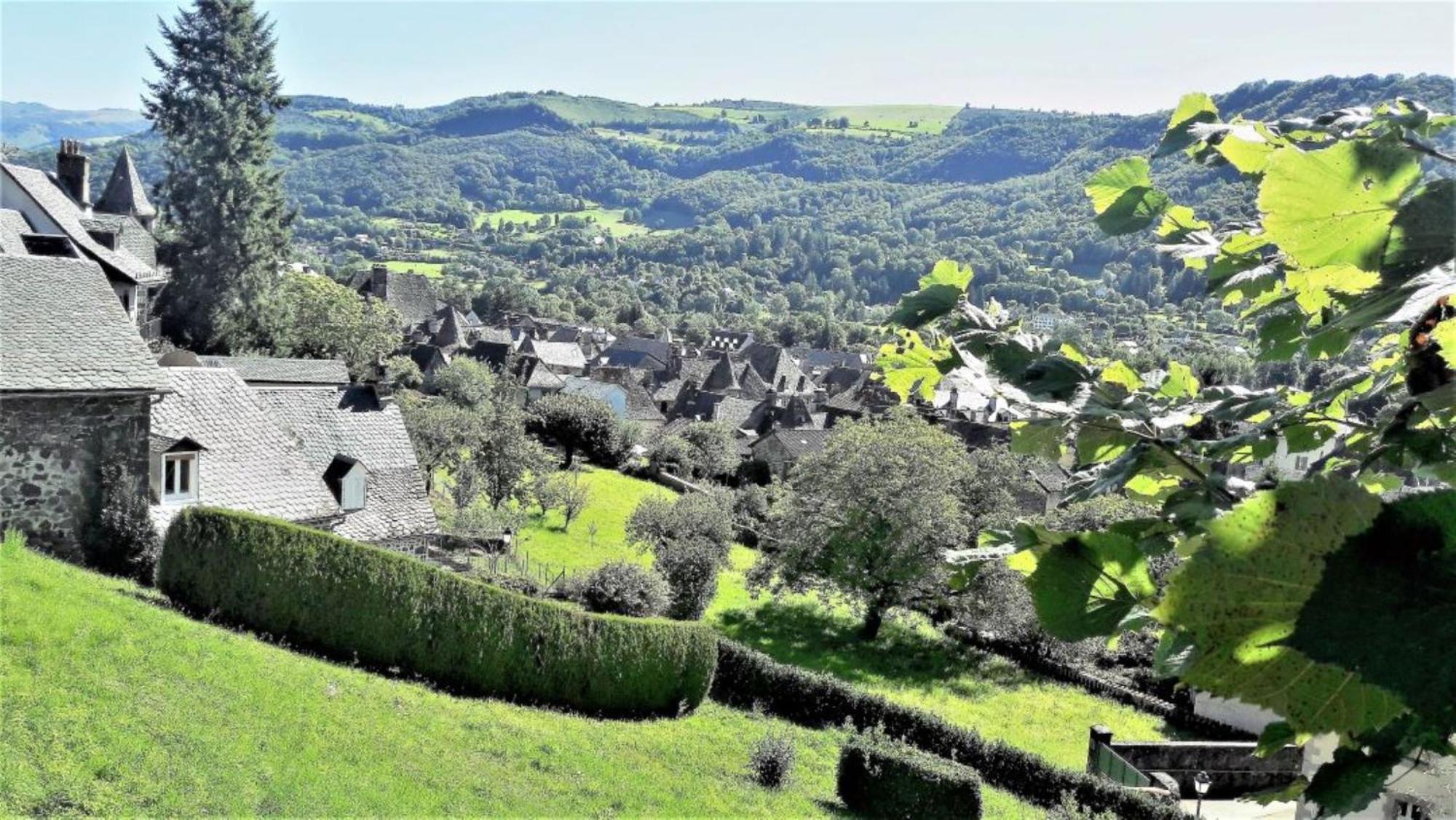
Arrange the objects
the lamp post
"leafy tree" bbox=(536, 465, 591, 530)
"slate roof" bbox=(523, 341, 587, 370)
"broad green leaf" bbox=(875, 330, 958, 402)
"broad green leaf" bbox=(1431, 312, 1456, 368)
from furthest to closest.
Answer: "slate roof" bbox=(523, 341, 587, 370)
"leafy tree" bbox=(536, 465, 591, 530)
the lamp post
"broad green leaf" bbox=(875, 330, 958, 402)
"broad green leaf" bbox=(1431, 312, 1456, 368)

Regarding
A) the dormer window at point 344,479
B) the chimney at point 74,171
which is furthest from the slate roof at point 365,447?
the chimney at point 74,171

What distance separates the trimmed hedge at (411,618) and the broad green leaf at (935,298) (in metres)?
15.1

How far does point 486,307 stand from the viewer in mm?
130750

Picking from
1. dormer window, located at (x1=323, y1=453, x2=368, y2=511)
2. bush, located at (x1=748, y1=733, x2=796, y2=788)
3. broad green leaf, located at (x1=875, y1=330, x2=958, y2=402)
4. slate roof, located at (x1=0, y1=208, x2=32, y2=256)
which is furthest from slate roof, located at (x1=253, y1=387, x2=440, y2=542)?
broad green leaf, located at (x1=875, y1=330, x2=958, y2=402)

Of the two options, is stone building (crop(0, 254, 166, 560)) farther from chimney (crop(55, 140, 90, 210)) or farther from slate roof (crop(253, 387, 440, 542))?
chimney (crop(55, 140, 90, 210))

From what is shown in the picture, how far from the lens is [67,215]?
3322 centimetres

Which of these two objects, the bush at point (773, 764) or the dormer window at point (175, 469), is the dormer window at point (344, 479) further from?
the bush at point (773, 764)

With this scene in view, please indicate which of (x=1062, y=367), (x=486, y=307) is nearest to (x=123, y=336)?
(x=1062, y=367)

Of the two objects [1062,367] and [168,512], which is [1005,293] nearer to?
[168,512]

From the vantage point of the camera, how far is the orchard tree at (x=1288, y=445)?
1011mm

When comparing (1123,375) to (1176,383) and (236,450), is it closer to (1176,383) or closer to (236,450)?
(1176,383)

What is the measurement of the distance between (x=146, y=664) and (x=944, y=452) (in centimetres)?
2578

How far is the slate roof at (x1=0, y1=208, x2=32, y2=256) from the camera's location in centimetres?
2381

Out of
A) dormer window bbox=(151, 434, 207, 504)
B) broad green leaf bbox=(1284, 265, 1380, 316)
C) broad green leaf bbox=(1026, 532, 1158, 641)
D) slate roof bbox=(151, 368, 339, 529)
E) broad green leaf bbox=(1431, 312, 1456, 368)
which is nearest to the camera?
broad green leaf bbox=(1431, 312, 1456, 368)
